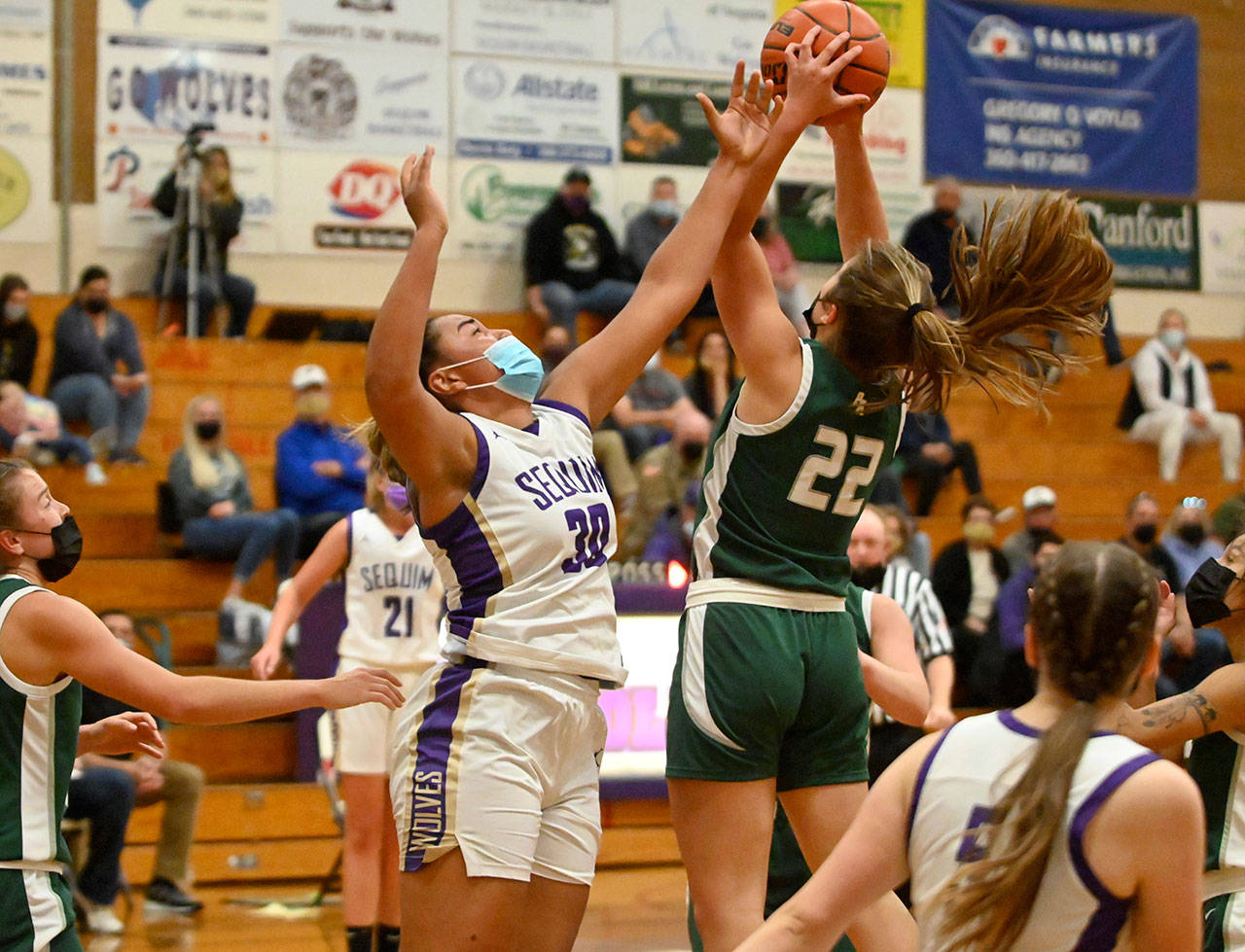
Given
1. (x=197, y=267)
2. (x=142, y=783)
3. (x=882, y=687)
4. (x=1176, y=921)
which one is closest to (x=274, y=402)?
(x=197, y=267)

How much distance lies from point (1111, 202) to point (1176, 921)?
13.4 meters

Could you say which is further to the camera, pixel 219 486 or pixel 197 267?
pixel 197 267

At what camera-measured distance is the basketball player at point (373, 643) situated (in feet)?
18.0

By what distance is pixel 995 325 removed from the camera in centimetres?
324

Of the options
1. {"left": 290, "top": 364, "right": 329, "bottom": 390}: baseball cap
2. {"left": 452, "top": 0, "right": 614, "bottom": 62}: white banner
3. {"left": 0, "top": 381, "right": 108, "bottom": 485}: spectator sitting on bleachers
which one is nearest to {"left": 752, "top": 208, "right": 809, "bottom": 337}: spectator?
{"left": 452, "top": 0, "right": 614, "bottom": 62}: white banner

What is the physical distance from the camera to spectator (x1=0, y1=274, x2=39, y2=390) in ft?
31.5

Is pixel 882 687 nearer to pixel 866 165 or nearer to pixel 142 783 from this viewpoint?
pixel 866 165

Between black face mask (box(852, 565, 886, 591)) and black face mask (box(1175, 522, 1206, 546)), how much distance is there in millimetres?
4788

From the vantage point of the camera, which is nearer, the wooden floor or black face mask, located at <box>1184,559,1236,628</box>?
black face mask, located at <box>1184,559,1236,628</box>

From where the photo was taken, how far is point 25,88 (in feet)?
37.5

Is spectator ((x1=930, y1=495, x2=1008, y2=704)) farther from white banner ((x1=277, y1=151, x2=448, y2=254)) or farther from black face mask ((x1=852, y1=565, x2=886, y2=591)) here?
white banner ((x1=277, y1=151, x2=448, y2=254))

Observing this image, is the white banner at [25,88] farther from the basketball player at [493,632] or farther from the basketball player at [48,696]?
the basketball player at [493,632]

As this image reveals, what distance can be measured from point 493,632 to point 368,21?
33.9 ft

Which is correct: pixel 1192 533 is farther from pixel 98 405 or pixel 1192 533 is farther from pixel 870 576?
pixel 98 405
